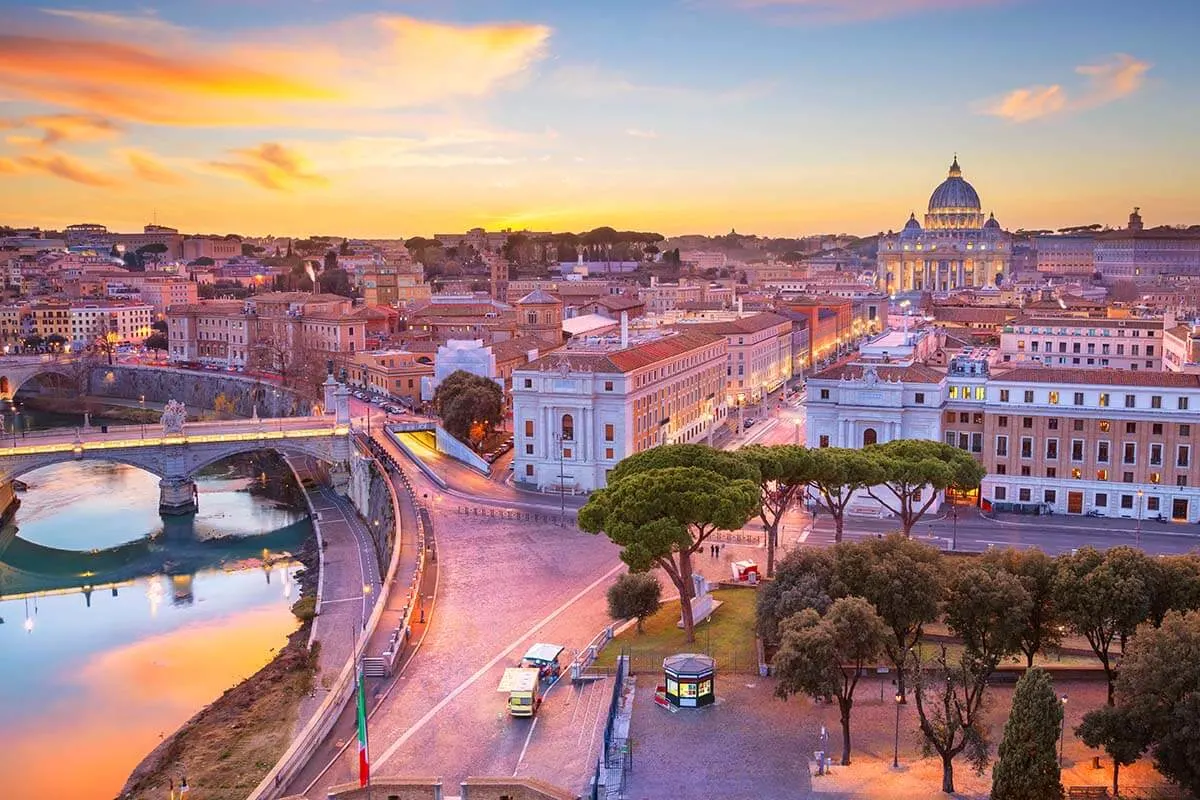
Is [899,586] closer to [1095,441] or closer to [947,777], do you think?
[947,777]

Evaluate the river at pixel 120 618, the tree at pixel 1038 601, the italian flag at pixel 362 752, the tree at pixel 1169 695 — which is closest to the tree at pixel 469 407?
the river at pixel 120 618

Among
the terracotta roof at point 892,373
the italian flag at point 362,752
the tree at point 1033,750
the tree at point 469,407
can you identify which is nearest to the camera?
the tree at point 1033,750

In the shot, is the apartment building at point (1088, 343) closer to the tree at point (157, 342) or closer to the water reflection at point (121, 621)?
the water reflection at point (121, 621)

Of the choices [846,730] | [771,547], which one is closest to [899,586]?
[846,730]

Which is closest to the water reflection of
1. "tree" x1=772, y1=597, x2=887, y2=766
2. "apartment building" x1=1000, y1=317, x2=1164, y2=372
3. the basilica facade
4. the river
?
the river

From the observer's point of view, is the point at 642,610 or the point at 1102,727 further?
the point at 642,610

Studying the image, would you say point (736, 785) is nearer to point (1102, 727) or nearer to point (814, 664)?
point (814, 664)

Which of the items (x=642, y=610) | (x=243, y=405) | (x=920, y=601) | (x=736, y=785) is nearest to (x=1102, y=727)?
(x=920, y=601)

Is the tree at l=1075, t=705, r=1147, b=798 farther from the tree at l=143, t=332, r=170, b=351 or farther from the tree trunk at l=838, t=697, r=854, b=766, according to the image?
the tree at l=143, t=332, r=170, b=351
